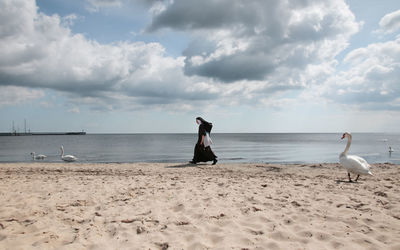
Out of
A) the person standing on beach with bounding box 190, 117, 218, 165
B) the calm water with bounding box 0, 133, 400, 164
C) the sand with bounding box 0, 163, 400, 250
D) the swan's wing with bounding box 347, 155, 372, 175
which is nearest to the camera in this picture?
the sand with bounding box 0, 163, 400, 250

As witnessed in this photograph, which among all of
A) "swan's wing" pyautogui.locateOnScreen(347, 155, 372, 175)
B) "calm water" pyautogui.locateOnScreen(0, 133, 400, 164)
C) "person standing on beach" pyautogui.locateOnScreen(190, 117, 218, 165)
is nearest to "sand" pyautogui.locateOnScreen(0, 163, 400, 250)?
"swan's wing" pyautogui.locateOnScreen(347, 155, 372, 175)

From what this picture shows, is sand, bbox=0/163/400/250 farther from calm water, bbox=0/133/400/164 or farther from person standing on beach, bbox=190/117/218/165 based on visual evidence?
calm water, bbox=0/133/400/164

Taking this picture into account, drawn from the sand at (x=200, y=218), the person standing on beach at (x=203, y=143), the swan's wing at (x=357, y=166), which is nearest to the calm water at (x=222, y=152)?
the person standing on beach at (x=203, y=143)

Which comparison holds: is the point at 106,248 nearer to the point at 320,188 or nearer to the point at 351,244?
the point at 351,244

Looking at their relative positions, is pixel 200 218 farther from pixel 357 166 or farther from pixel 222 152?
pixel 222 152

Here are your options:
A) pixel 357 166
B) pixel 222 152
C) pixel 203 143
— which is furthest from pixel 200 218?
pixel 222 152

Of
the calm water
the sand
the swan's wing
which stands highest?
the swan's wing

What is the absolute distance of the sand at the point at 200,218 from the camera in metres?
4.00

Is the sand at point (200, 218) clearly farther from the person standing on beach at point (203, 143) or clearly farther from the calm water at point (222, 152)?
the calm water at point (222, 152)

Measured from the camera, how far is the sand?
4004 mm

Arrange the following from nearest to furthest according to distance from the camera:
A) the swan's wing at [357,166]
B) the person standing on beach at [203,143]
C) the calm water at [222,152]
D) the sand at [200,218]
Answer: the sand at [200,218], the swan's wing at [357,166], the person standing on beach at [203,143], the calm water at [222,152]

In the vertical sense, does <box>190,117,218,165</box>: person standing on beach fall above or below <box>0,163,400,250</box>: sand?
above

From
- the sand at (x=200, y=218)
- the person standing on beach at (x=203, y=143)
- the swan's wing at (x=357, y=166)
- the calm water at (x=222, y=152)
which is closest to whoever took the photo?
the sand at (x=200, y=218)

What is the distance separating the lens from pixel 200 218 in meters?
5.01
